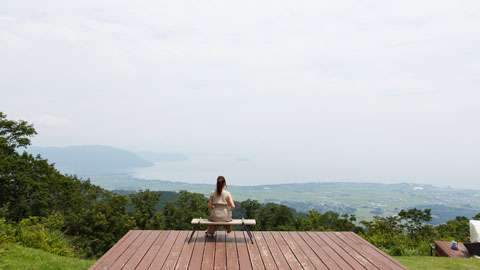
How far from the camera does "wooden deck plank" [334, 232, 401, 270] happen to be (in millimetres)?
5375

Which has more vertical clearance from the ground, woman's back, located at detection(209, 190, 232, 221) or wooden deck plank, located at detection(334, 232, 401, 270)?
woman's back, located at detection(209, 190, 232, 221)

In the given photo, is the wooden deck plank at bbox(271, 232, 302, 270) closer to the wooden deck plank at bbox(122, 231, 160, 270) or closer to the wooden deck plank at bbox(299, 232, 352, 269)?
the wooden deck plank at bbox(299, 232, 352, 269)

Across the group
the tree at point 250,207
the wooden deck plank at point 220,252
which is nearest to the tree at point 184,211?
the tree at point 250,207

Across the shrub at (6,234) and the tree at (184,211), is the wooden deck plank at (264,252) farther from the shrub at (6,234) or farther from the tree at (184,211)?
the tree at (184,211)

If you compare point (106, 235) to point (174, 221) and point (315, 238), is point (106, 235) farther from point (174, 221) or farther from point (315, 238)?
point (315, 238)

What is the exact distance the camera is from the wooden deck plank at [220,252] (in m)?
5.06

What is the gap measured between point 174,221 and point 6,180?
37.8 ft

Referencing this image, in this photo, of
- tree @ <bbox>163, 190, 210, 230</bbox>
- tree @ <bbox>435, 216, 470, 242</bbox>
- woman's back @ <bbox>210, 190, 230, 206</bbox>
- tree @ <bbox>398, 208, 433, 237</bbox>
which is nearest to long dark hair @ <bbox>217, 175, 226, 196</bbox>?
woman's back @ <bbox>210, 190, 230, 206</bbox>

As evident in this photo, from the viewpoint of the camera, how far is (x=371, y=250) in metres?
6.32

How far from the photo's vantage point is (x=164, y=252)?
226 inches

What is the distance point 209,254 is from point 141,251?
4.12 feet

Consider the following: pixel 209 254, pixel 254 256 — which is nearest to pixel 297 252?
pixel 254 256

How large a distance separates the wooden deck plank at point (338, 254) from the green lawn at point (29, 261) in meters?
5.43

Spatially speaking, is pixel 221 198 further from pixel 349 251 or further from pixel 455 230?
pixel 455 230
